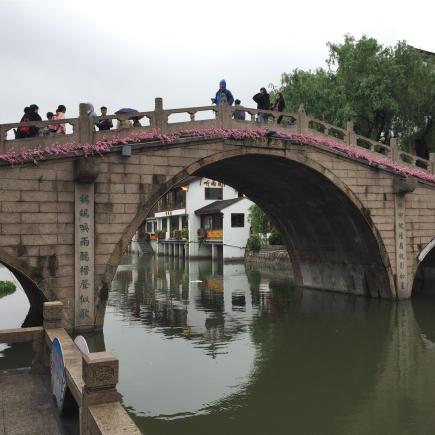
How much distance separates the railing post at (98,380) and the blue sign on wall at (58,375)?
4.42ft

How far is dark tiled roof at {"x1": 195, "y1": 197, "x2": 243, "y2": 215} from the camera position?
41188mm

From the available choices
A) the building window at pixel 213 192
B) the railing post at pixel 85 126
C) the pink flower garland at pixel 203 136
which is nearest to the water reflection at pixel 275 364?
the pink flower garland at pixel 203 136

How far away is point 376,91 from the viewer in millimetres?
23578

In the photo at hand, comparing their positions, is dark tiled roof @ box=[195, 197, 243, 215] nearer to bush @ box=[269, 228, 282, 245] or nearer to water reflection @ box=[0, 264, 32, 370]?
bush @ box=[269, 228, 282, 245]

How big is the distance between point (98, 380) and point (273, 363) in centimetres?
682

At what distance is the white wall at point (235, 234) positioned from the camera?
1614 inches

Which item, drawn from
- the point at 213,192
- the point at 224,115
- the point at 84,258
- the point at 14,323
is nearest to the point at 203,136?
the point at 224,115

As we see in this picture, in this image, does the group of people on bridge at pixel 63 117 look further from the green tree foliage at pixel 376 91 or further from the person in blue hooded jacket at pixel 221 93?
the green tree foliage at pixel 376 91

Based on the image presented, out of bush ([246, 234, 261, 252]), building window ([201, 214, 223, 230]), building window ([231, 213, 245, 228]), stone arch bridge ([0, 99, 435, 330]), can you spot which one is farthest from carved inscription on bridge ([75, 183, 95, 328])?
building window ([201, 214, 223, 230])

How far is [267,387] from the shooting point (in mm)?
9430

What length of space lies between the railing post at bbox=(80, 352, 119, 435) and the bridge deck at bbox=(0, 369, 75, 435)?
1.40 meters

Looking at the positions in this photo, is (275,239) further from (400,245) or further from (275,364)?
(275,364)

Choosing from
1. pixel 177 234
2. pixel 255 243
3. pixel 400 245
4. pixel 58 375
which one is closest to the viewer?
pixel 58 375

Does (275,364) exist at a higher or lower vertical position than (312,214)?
lower
